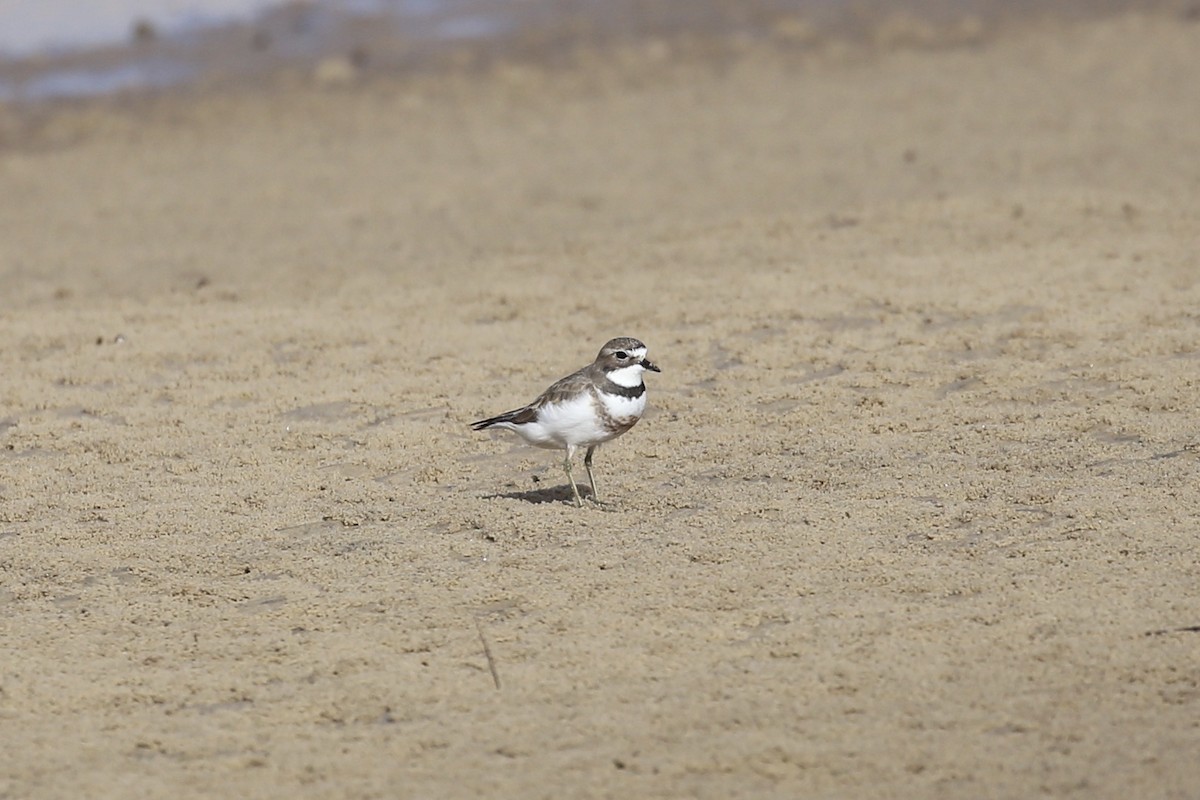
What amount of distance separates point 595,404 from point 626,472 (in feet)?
2.60

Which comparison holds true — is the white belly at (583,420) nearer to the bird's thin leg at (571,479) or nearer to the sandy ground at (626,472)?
the bird's thin leg at (571,479)

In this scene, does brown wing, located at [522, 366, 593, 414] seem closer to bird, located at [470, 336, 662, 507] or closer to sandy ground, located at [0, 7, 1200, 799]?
bird, located at [470, 336, 662, 507]

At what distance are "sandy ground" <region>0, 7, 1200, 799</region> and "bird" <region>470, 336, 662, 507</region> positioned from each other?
0.31m

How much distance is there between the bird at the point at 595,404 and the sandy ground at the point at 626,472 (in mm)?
308

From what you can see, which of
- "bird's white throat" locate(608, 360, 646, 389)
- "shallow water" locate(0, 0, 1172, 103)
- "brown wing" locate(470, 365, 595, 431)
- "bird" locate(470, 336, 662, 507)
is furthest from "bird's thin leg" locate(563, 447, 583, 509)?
"shallow water" locate(0, 0, 1172, 103)

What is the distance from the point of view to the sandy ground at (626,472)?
16.1ft

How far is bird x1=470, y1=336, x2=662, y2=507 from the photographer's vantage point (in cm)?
650

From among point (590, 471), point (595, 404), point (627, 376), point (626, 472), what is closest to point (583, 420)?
point (595, 404)

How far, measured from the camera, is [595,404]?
6480 millimetres

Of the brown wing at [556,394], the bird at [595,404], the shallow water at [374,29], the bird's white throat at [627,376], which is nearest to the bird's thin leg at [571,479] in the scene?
the bird at [595,404]

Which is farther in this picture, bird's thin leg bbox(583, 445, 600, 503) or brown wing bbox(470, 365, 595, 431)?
bird's thin leg bbox(583, 445, 600, 503)

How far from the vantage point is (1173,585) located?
5617mm

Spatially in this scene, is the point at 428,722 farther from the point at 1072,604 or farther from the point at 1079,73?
the point at 1079,73

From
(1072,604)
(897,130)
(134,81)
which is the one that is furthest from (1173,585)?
(134,81)
